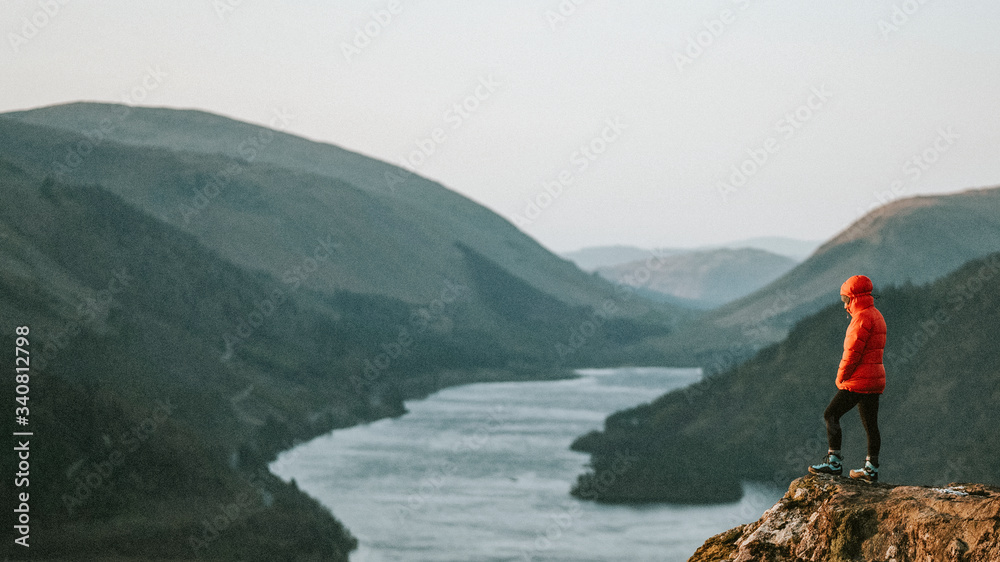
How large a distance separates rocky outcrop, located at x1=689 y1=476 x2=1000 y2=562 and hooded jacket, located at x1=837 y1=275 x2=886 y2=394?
43.9 inches

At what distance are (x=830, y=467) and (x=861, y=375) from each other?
1.04 m

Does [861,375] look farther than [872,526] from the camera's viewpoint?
Yes

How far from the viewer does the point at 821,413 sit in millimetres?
79375

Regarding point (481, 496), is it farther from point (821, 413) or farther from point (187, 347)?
point (187, 347)

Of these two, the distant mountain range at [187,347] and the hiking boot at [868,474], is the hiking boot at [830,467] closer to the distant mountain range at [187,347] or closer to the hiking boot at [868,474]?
the hiking boot at [868,474]

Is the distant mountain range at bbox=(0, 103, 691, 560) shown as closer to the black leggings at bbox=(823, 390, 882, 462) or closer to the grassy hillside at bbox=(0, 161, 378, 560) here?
the grassy hillside at bbox=(0, 161, 378, 560)

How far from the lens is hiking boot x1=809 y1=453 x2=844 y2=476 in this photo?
10.4 meters

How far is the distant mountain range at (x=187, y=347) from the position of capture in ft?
174

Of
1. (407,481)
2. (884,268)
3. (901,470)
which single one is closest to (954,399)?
(901,470)

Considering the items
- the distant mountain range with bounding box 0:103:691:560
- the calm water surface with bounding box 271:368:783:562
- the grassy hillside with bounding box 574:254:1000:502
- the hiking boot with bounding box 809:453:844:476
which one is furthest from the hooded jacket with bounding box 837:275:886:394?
the grassy hillside with bounding box 574:254:1000:502

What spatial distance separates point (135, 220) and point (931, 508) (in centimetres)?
12573

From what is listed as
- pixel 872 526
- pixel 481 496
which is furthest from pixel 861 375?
pixel 481 496

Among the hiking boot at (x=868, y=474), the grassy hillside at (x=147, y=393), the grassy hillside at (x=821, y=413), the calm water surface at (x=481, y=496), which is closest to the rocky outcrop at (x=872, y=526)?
the hiking boot at (x=868, y=474)

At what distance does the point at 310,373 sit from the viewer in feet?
417
